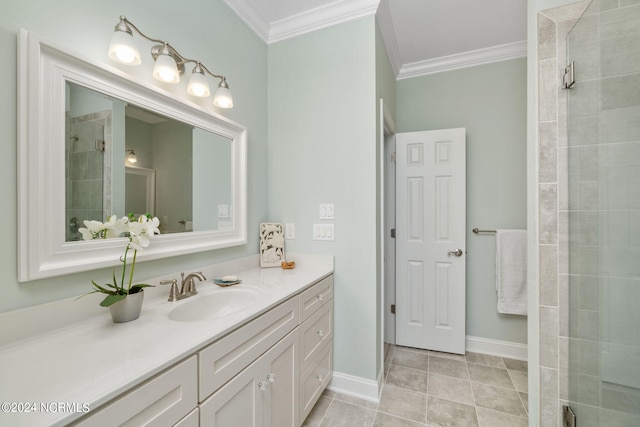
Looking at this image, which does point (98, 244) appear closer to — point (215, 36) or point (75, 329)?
point (75, 329)

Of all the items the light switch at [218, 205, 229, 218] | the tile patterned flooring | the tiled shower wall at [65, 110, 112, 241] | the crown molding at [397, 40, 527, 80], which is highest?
the crown molding at [397, 40, 527, 80]

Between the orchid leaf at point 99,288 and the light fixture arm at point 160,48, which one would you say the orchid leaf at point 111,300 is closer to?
the orchid leaf at point 99,288

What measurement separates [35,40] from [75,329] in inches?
38.0

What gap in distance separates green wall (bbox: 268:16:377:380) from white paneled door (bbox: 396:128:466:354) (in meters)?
0.86

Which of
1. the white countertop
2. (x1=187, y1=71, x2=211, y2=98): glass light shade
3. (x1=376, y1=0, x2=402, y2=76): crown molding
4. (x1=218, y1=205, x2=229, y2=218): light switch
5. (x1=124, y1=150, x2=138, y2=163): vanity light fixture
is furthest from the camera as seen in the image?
(x1=376, y1=0, x2=402, y2=76): crown molding

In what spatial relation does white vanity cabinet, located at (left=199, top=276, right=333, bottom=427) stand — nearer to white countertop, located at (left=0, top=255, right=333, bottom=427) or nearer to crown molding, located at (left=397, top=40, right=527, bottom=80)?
white countertop, located at (left=0, top=255, right=333, bottom=427)

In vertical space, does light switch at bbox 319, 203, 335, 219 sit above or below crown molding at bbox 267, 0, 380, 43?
below

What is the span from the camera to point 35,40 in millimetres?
845

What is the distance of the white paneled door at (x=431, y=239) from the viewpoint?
2.33 meters

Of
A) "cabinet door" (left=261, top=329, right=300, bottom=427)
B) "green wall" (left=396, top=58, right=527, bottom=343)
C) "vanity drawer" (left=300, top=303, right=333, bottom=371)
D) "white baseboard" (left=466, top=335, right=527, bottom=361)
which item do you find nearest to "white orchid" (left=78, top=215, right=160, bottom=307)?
"cabinet door" (left=261, top=329, right=300, bottom=427)

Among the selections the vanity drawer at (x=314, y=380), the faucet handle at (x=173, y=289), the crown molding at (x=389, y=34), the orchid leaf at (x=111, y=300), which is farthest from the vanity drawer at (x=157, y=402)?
the crown molding at (x=389, y=34)

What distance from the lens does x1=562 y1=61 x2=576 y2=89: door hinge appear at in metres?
1.19

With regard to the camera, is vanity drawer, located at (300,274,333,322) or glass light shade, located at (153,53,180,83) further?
vanity drawer, located at (300,274,333,322)

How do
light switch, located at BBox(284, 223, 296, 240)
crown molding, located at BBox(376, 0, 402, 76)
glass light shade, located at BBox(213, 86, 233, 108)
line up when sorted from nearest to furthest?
1. glass light shade, located at BBox(213, 86, 233, 108)
2. crown molding, located at BBox(376, 0, 402, 76)
3. light switch, located at BBox(284, 223, 296, 240)
